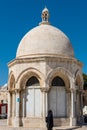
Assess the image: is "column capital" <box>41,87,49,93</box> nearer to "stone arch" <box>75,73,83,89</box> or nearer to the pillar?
the pillar

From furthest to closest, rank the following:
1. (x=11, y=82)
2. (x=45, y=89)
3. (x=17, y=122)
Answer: (x=11, y=82)
(x=17, y=122)
(x=45, y=89)

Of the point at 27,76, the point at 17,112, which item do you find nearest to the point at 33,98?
the point at 17,112

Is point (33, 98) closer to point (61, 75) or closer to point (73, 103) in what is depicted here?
point (61, 75)

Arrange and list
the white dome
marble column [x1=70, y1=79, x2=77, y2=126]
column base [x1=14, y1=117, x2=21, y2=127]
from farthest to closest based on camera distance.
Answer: the white dome, marble column [x1=70, y1=79, x2=77, y2=126], column base [x1=14, y1=117, x2=21, y2=127]

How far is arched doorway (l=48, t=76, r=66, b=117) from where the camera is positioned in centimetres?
2309

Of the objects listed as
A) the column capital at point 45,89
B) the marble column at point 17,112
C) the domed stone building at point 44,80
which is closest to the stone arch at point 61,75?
the domed stone building at point 44,80

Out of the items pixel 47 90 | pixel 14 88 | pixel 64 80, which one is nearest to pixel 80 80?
pixel 64 80

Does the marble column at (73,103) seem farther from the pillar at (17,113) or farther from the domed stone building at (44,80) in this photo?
the pillar at (17,113)

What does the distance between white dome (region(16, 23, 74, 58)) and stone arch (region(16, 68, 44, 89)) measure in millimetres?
1386

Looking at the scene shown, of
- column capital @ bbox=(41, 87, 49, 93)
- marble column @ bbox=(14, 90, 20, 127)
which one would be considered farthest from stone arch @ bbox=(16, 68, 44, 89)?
marble column @ bbox=(14, 90, 20, 127)

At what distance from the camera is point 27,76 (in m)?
23.4

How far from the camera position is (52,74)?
22.7 meters

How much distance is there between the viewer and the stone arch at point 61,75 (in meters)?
22.6

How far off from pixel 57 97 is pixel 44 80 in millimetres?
1944
